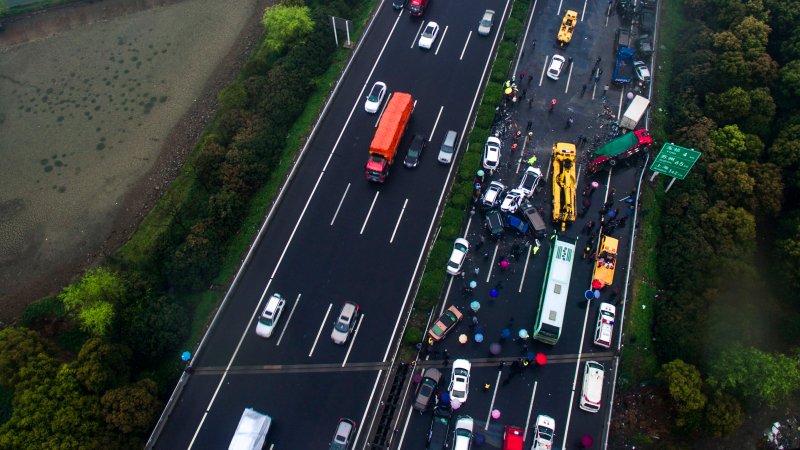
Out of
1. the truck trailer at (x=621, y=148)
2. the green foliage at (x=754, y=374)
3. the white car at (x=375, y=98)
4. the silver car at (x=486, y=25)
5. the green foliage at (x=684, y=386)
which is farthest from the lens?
the silver car at (x=486, y=25)

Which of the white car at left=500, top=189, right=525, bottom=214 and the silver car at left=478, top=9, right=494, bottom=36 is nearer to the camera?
the white car at left=500, top=189, right=525, bottom=214

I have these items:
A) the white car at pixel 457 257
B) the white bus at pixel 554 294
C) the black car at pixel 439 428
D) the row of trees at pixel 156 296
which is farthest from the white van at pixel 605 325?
the row of trees at pixel 156 296

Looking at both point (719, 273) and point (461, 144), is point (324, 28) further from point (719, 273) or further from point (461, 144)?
point (719, 273)

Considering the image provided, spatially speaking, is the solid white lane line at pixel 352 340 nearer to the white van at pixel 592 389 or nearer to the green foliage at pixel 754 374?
the white van at pixel 592 389

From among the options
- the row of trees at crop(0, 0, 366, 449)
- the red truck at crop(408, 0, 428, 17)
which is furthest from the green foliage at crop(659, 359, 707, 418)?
the red truck at crop(408, 0, 428, 17)

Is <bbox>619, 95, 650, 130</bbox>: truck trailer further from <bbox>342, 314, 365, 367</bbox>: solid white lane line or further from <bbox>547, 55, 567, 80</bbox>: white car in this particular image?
<bbox>342, 314, 365, 367</bbox>: solid white lane line
